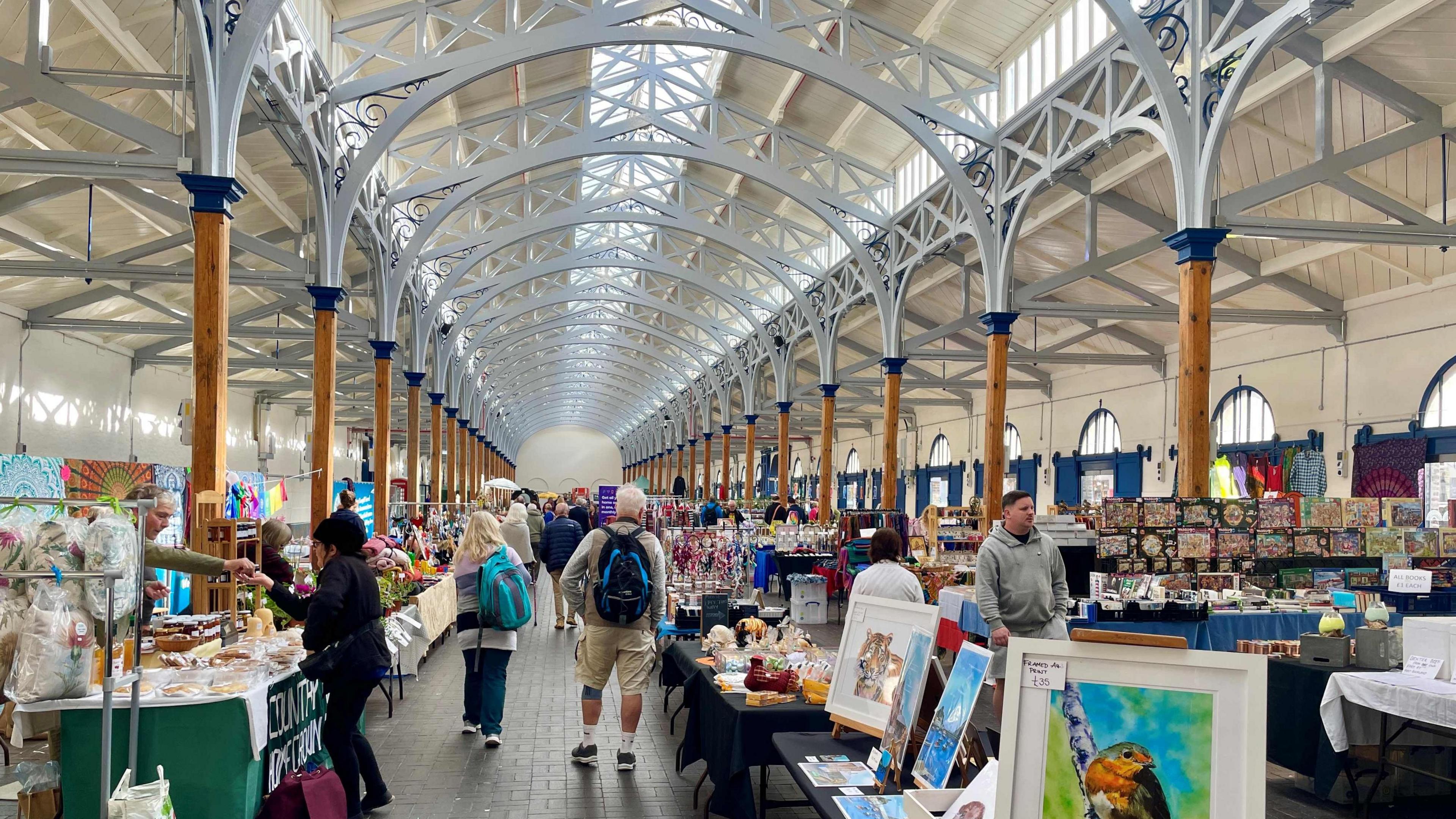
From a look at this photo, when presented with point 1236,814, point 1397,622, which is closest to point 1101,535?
point 1397,622

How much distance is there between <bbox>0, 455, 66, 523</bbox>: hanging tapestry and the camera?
35.3 ft

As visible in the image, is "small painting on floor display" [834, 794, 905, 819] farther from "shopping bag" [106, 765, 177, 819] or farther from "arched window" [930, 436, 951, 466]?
"arched window" [930, 436, 951, 466]

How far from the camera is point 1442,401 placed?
15422mm

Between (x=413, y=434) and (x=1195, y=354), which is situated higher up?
(x=1195, y=354)

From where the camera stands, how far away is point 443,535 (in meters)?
18.1

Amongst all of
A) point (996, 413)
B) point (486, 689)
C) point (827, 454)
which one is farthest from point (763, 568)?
point (486, 689)

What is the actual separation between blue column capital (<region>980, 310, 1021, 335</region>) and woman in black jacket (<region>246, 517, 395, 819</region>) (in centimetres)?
1090

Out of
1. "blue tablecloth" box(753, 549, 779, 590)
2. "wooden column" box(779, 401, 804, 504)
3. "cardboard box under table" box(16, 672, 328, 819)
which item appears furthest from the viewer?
"wooden column" box(779, 401, 804, 504)

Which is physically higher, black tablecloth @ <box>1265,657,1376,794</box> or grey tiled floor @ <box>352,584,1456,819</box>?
black tablecloth @ <box>1265,657,1376,794</box>

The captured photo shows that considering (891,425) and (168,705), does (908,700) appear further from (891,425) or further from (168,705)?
(891,425)

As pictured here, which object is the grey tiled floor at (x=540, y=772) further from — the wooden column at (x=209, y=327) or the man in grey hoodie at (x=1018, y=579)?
the wooden column at (x=209, y=327)

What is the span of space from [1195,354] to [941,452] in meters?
26.1

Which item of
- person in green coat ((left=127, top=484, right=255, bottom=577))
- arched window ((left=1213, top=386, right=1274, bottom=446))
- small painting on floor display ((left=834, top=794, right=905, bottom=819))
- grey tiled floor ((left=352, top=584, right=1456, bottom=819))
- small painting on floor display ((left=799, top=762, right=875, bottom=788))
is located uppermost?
arched window ((left=1213, top=386, right=1274, bottom=446))

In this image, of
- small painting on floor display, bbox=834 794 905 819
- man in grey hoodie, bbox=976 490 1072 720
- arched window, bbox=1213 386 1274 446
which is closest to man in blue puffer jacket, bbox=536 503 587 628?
man in grey hoodie, bbox=976 490 1072 720
